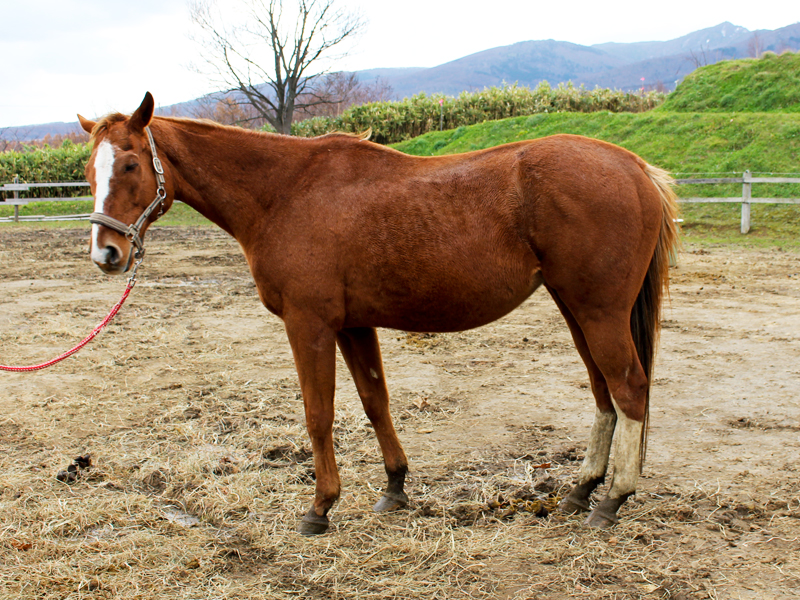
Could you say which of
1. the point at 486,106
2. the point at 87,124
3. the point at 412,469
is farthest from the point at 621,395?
the point at 486,106

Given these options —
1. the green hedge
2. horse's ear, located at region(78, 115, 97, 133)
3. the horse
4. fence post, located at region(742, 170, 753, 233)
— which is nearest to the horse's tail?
the horse

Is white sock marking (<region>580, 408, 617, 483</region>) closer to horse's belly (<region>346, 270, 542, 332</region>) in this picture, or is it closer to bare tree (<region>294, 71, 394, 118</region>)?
horse's belly (<region>346, 270, 542, 332</region>)

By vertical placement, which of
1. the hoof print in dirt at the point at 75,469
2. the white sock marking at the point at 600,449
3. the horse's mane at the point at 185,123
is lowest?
the hoof print in dirt at the point at 75,469

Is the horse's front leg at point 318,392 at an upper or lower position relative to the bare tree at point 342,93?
lower

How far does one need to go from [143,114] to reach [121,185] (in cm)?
37

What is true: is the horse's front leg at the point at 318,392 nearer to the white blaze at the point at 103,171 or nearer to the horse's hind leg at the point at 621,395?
the white blaze at the point at 103,171

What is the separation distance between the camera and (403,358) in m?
6.13

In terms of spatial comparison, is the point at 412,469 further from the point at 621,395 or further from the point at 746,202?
the point at 746,202

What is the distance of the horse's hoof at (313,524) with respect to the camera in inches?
121

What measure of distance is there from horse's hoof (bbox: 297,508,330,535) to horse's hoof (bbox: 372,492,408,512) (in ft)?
1.07

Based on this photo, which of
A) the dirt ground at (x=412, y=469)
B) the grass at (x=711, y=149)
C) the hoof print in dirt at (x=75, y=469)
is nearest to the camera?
the dirt ground at (x=412, y=469)

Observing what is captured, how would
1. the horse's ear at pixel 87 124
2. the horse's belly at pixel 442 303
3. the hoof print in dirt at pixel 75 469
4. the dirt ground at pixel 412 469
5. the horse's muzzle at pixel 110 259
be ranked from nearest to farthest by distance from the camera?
the dirt ground at pixel 412 469, the horse's muzzle at pixel 110 259, the horse's belly at pixel 442 303, the horse's ear at pixel 87 124, the hoof print in dirt at pixel 75 469

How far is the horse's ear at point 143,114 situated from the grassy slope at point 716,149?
13.2 meters

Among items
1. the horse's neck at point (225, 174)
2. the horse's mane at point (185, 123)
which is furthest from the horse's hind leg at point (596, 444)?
the horse's neck at point (225, 174)
